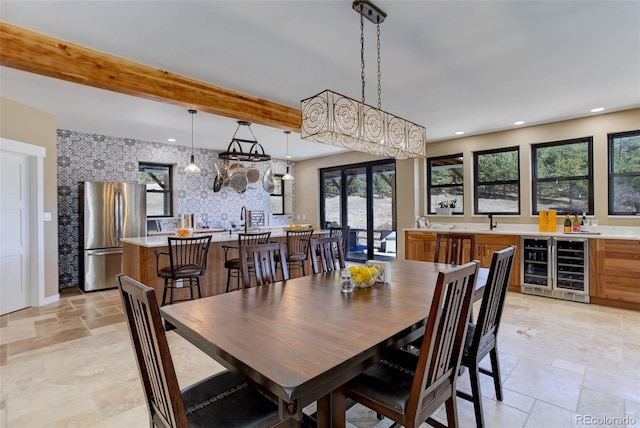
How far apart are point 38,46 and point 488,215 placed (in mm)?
5995

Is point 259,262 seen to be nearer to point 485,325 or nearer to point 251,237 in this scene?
point 485,325

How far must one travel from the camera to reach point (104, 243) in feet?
17.2

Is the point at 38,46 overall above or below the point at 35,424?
above

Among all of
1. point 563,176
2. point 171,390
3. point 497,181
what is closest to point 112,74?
point 171,390

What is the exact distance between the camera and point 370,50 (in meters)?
2.75

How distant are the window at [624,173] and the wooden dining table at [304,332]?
3.84 meters

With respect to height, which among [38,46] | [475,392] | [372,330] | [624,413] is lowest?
[624,413]

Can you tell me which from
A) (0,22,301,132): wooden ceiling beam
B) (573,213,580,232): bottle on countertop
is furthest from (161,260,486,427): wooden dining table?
(573,213,580,232): bottle on countertop

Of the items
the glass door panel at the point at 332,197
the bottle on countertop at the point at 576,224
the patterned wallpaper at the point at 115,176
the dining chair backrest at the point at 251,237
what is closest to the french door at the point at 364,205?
the glass door panel at the point at 332,197

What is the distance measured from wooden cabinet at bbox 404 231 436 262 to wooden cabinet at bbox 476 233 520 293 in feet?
2.57

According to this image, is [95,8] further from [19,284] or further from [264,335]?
[19,284]

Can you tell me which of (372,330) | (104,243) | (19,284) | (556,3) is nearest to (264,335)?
(372,330)

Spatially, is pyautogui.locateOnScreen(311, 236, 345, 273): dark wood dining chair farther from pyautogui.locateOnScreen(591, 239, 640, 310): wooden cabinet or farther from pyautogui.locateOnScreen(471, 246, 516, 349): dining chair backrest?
pyautogui.locateOnScreen(591, 239, 640, 310): wooden cabinet

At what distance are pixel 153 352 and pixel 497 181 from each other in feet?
19.2
